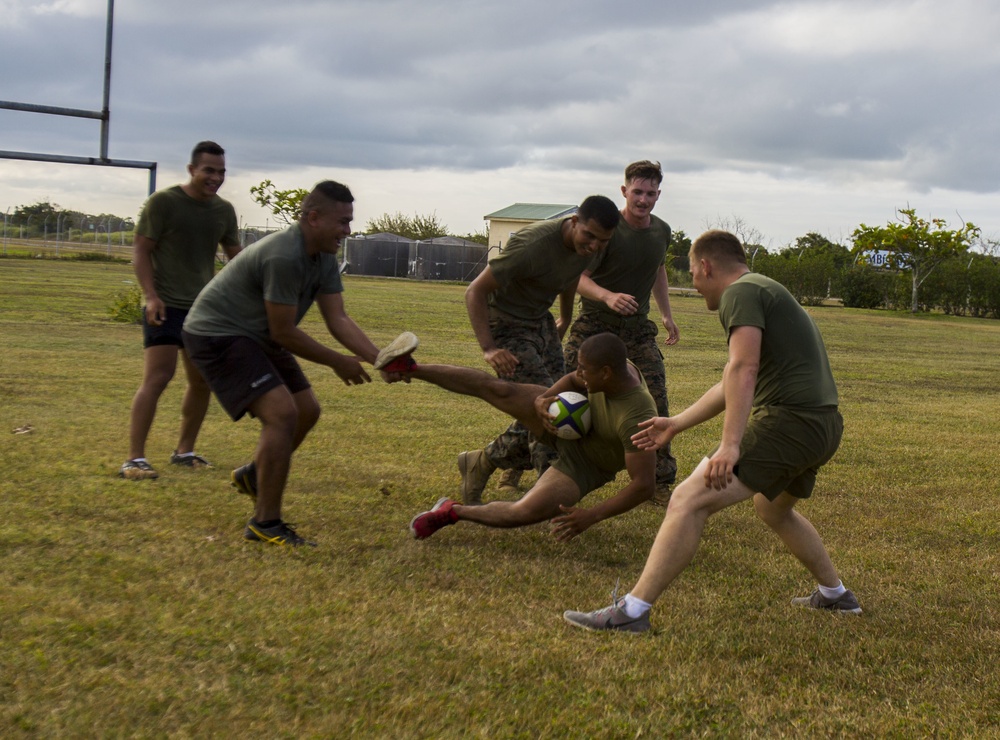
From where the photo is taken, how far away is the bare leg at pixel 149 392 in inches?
281

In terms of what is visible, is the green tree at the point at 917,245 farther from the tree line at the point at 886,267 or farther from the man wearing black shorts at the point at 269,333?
the man wearing black shorts at the point at 269,333

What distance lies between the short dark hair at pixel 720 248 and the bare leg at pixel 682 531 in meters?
0.91

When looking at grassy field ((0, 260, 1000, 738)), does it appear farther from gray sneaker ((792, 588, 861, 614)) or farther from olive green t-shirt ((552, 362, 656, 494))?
olive green t-shirt ((552, 362, 656, 494))

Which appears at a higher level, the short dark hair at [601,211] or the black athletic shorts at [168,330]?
the short dark hair at [601,211]

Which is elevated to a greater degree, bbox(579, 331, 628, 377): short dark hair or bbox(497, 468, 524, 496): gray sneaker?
bbox(579, 331, 628, 377): short dark hair

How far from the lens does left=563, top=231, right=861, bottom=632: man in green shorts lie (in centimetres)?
434

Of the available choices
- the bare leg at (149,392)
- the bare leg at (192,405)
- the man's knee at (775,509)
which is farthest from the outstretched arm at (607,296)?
the bare leg at (149,392)

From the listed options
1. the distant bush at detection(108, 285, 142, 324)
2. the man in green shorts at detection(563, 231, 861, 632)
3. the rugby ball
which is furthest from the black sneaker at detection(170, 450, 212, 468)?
the distant bush at detection(108, 285, 142, 324)

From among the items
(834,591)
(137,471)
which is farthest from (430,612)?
(137,471)

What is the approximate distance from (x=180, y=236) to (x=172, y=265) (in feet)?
0.69

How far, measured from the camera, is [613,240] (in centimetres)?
723

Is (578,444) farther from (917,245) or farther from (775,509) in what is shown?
(917,245)

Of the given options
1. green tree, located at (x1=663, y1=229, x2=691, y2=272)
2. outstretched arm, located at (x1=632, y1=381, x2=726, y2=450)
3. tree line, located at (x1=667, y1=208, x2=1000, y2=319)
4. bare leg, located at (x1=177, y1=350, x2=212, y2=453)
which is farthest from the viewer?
green tree, located at (x1=663, y1=229, x2=691, y2=272)

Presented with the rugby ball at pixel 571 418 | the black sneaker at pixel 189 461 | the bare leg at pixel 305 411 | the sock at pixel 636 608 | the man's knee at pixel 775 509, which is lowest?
the black sneaker at pixel 189 461
